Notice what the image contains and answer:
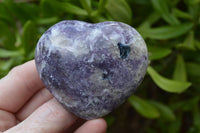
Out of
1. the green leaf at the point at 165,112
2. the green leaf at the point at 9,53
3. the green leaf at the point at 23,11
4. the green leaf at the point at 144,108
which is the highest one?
the green leaf at the point at 23,11

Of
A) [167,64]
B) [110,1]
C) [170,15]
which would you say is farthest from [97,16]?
[167,64]

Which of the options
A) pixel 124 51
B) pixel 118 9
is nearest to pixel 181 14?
pixel 118 9

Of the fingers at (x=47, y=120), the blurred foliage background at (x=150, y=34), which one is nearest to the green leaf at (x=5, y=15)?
the blurred foliage background at (x=150, y=34)

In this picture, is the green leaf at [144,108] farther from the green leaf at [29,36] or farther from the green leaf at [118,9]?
the green leaf at [29,36]

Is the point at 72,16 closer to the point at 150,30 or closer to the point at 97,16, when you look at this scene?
the point at 97,16

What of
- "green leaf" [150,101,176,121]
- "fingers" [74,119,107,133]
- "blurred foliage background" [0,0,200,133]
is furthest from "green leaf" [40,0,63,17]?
"green leaf" [150,101,176,121]
